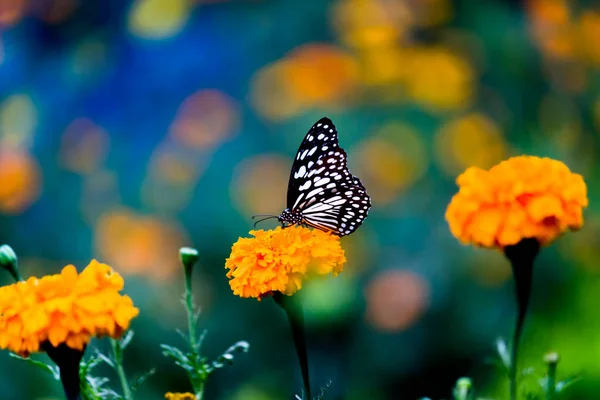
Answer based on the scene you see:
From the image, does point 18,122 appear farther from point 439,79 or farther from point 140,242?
point 439,79

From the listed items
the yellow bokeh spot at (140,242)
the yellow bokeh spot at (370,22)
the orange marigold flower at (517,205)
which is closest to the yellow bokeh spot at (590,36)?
the yellow bokeh spot at (370,22)

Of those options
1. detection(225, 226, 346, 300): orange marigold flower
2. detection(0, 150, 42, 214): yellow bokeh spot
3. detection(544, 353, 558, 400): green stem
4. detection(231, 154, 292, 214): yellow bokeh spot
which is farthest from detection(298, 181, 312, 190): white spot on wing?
detection(0, 150, 42, 214): yellow bokeh spot

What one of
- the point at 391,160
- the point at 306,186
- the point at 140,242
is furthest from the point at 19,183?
the point at 306,186

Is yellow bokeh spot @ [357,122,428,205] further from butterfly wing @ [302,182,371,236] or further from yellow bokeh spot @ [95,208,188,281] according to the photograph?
butterfly wing @ [302,182,371,236]

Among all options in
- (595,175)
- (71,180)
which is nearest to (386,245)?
(595,175)

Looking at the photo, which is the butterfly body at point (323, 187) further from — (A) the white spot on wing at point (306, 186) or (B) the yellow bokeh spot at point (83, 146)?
(B) the yellow bokeh spot at point (83, 146)

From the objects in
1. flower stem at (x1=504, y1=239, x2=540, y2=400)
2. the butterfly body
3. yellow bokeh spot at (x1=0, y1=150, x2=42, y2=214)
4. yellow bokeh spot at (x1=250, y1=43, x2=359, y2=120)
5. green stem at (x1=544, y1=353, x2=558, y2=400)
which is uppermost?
yellow bokeh spot at (x1=250, y1=43, x2=359, y2=120)
